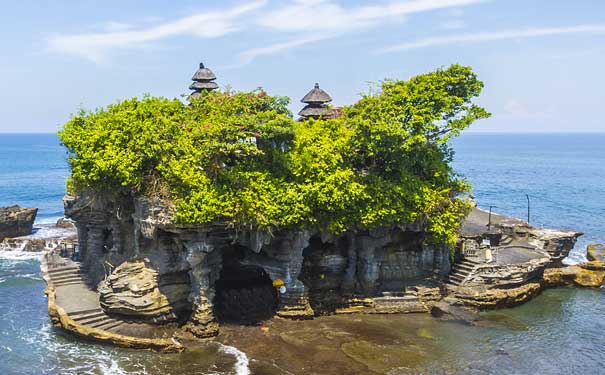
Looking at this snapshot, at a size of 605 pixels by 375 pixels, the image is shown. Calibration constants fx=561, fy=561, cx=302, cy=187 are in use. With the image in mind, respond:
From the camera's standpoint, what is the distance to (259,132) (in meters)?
32.5

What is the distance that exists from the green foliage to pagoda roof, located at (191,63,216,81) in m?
7.97

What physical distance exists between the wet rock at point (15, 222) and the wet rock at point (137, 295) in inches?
1229

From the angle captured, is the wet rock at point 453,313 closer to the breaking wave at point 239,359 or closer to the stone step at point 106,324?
the breaking wave at point 239,359

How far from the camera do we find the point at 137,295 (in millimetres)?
32938

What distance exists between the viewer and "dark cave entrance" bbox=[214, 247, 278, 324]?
3584cm

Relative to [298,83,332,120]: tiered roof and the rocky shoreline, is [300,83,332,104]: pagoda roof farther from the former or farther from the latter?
the rocky shoreline

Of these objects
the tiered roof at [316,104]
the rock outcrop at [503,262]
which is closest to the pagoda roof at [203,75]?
the tiered roof at [316,104]

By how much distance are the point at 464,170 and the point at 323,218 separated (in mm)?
114095

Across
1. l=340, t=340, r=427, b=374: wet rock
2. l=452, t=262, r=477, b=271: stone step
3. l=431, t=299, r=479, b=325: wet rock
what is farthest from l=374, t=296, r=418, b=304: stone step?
l=340, t=340, r=427, b=374: wet rock

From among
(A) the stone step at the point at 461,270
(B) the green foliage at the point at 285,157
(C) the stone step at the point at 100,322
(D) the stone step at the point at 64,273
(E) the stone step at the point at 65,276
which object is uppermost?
(B) the green foliage at the point at 285,157

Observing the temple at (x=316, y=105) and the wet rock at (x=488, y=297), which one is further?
the temple at (x=316, y=105)

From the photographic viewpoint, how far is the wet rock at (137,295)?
3294 cm

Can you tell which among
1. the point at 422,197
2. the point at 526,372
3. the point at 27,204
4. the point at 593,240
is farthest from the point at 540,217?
the point at 27,204

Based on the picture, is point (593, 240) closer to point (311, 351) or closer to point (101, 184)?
point (311, 351)
